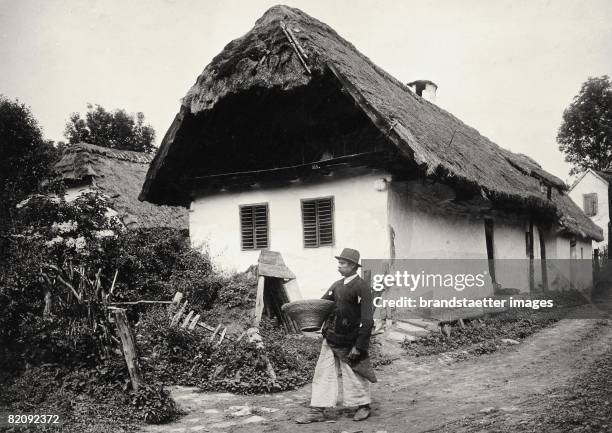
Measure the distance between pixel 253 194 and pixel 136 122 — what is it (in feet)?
72.6

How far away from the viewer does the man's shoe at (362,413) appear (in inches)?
200

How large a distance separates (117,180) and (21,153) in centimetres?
836

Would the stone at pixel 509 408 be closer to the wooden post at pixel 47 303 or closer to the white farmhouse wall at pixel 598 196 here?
the wooden post at pixel 47 303

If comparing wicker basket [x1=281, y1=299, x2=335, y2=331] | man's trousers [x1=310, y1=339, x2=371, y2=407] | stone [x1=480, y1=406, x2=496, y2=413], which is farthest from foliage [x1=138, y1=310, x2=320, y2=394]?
stone [x1=480, y1=406, x2=496, y2=413]

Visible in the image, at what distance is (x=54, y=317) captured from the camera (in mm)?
7020

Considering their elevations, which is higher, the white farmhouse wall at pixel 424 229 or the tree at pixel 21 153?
the tree at pixel 21 153

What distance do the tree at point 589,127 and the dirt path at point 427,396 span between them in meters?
3.92

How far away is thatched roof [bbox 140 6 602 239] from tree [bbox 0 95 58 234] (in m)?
2.64

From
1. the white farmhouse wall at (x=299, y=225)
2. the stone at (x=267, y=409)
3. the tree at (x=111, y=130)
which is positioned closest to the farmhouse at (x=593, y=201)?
the white farmhouse wall at (x=299, y=225)

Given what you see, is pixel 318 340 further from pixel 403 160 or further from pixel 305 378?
pixel 403 160

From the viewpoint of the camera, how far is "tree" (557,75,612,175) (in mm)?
8891

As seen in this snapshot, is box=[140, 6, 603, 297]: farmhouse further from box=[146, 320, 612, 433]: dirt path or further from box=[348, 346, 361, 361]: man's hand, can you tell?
box=[348, 346, 361, 361]: man's hand

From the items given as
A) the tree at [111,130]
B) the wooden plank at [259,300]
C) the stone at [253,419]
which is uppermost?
the tree at [111,130]

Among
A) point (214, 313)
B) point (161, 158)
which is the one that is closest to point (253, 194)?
point (161, 158)
